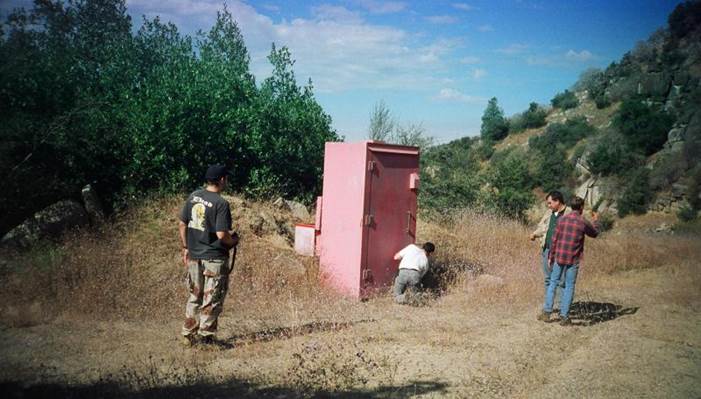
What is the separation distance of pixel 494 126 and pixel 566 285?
57.9m

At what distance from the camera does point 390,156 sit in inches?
340

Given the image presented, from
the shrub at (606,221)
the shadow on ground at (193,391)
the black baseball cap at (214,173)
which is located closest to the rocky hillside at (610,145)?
the shrub at (606,221)

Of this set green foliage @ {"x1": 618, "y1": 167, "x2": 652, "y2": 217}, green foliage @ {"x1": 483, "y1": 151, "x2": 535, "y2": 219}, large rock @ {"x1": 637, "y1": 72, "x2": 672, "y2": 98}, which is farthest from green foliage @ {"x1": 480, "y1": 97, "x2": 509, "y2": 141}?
green foliage @ {"x1": 483, "y1": 151, "x2": 535, "y2": 219}

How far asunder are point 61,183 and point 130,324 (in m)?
5.27

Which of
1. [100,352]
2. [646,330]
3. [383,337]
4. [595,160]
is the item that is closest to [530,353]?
[383,337]

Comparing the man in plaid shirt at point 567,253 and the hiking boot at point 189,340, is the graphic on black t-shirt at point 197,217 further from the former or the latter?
the man in plaid shirt at point 567,253

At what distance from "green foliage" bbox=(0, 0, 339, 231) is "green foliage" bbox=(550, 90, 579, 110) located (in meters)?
51.5

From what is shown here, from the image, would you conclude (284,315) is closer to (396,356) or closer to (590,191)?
(396,356)

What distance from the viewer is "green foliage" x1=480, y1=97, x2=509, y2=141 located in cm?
6247

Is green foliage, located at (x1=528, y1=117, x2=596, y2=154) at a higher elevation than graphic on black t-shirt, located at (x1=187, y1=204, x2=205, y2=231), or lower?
higher

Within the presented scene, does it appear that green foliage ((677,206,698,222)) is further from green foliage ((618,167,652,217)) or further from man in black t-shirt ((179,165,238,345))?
man in black t-shirt ((179,165,238,345))

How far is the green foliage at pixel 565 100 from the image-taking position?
195ft

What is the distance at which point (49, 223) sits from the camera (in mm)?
9242

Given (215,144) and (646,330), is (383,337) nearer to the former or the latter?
(646,330)
